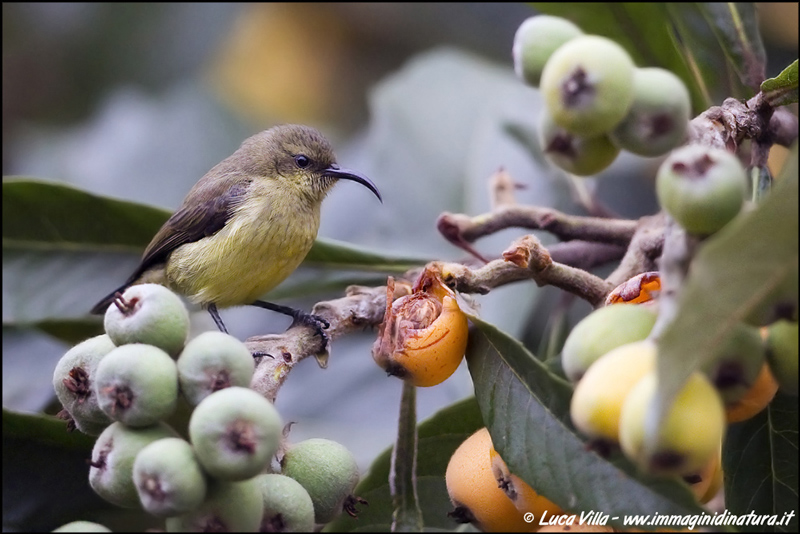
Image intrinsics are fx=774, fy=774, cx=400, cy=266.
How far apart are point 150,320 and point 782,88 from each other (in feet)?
3.80

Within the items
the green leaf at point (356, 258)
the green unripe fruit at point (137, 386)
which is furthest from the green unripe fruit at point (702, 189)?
the green leaf at point (356, 258)

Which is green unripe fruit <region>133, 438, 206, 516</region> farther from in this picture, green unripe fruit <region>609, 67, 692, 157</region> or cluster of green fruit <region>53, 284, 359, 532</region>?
green unripe fruit <region>609, 67, 692, 157</region>

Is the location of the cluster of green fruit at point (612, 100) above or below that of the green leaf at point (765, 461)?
above

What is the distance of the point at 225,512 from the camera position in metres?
0.92

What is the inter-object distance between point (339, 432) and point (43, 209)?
126cm

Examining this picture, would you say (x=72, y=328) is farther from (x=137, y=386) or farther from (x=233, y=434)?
(x=233, y=434)

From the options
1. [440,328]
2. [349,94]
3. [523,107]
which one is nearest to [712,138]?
[440,328]

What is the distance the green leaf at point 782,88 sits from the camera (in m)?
1.37

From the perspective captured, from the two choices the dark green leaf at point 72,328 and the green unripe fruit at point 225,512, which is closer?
the green unripe fruit at point 225,512

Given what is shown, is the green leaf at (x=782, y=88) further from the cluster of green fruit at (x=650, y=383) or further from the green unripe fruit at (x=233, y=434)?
the green unripe fruit at (x=233, y=434)

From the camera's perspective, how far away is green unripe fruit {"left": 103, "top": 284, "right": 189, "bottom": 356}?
104 cm

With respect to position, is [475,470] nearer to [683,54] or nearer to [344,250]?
[344,250]

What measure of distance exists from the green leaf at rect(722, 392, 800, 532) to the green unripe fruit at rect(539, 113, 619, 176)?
59 cm

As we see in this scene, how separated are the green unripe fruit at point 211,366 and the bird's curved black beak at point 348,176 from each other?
7.03ft
